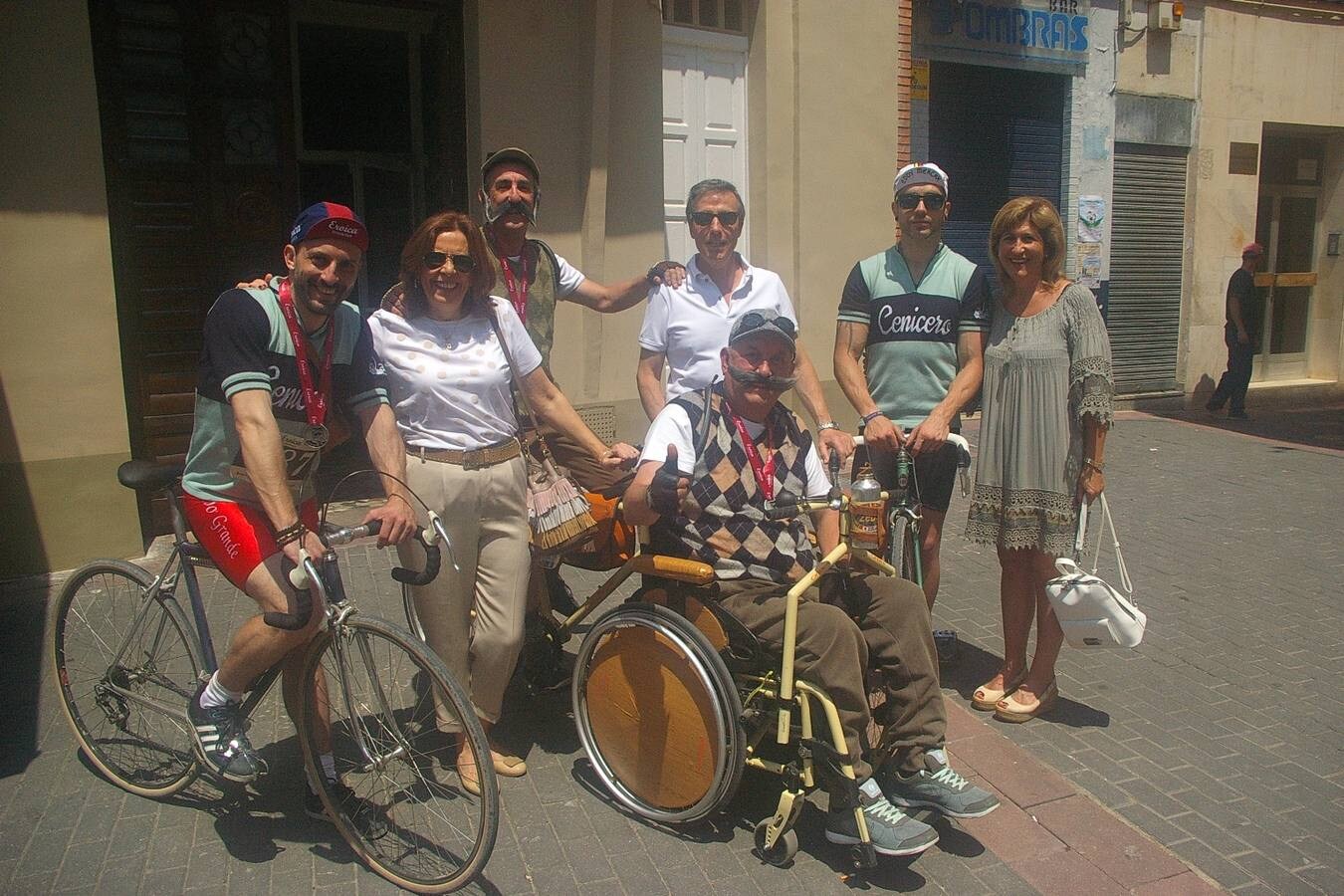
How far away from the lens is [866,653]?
10.5 feet

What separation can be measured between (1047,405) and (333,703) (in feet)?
9.10

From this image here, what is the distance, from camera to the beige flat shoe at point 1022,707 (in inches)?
166

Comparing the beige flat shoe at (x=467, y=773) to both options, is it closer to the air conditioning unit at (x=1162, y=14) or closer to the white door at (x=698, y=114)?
the white door at (x=698, y=114)

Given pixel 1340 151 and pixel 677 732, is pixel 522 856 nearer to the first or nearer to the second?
pixel 677 732

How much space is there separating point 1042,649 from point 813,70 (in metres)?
5.71

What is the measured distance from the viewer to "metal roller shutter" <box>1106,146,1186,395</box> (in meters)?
12.2

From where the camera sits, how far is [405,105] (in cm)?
820

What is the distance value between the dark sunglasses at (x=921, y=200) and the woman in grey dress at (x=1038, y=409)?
0.24m

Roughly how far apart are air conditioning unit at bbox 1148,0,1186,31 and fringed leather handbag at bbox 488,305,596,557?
1093cm

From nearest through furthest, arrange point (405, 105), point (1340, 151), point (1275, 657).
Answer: point (1275, 657), point (405, 105), point (1340, 151)

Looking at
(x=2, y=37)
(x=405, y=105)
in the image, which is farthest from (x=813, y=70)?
(x=2, y=37)

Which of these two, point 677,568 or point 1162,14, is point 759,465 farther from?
point 1162,14

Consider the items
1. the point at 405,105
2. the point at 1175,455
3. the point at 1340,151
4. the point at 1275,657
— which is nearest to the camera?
the point at 1275,657

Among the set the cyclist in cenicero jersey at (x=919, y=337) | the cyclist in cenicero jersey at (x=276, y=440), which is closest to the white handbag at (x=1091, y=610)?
the cyclist in cenicero jersey at (x=919, y=337)
